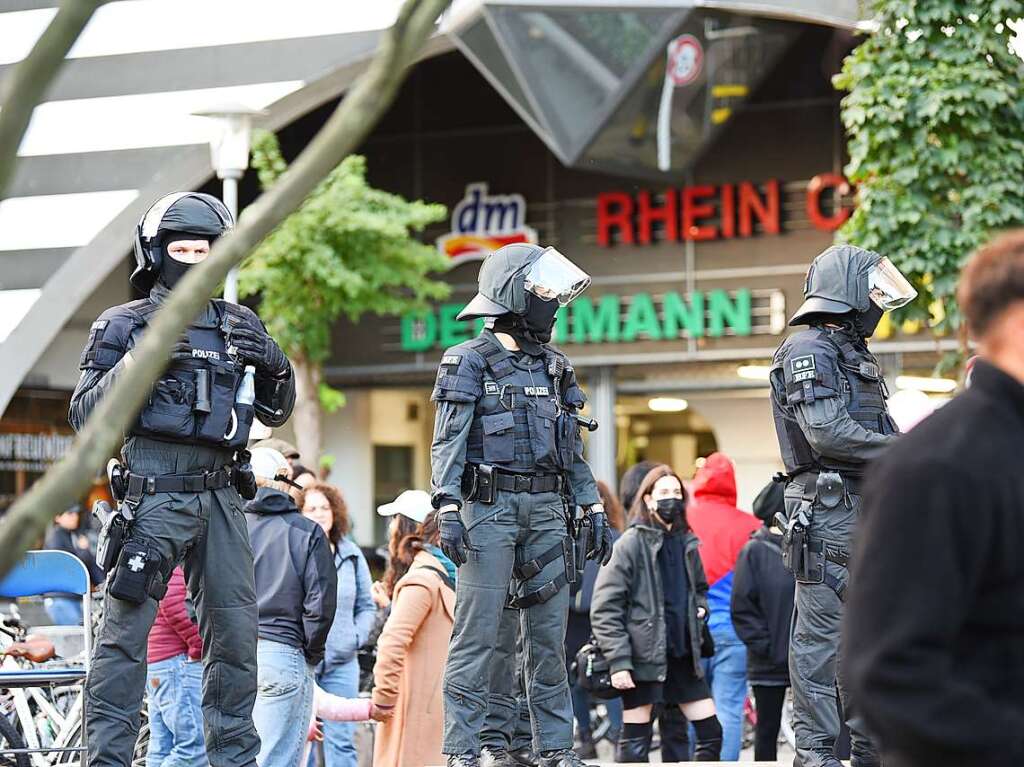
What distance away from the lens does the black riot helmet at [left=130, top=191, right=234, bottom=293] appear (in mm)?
5703

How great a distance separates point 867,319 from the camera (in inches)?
259

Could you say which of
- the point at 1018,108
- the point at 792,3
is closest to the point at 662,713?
the point at 1018,108

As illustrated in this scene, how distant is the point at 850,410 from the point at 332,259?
10.3 m

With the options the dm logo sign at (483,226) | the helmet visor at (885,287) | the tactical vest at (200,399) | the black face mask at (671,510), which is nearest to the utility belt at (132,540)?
the tactical vest at (200,399)

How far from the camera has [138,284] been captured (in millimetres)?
5852

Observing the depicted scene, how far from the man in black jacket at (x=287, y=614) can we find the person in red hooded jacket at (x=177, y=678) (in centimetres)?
32

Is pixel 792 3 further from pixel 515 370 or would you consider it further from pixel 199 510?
pixel 199 510

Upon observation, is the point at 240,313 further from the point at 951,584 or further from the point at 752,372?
the point at 752,372

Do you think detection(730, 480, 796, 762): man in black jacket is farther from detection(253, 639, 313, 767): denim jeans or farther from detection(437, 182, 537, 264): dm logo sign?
detection(437, 182, 537, 264): dm logo sign

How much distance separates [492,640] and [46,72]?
4.38 m

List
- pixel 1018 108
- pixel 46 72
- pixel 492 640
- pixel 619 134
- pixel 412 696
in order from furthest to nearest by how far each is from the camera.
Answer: pixel 619 134, pixel 1018 108, pixel 412 696, pixel 492 640, pixel 46 72

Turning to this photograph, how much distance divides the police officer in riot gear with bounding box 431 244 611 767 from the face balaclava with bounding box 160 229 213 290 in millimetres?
1151

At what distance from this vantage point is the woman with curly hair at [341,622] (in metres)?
8.02

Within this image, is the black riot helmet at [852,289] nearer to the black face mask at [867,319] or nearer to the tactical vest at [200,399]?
the black face mask at [867,319]
